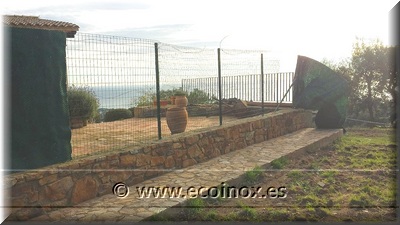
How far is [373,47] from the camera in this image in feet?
76.5

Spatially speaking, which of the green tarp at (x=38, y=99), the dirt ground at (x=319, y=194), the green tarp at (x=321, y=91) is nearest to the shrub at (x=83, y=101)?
the green tarp at (x=38, y=99)

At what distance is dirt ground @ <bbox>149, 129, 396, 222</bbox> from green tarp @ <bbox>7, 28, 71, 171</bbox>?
1.86 meters

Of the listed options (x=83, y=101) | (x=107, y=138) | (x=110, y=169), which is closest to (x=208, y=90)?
(x=83, y=101)

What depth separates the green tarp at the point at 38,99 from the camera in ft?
15.0

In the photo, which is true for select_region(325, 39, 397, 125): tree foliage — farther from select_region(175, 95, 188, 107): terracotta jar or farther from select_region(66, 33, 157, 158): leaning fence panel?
select_region(66, 33, 157, 158): leaning fence panel

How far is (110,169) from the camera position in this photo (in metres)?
5.53

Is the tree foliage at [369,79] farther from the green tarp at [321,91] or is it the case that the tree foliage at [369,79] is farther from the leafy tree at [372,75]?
the green tarp at [321,91]

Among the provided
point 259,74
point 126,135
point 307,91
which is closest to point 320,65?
point 307,91

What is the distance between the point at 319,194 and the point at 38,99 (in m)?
4.66

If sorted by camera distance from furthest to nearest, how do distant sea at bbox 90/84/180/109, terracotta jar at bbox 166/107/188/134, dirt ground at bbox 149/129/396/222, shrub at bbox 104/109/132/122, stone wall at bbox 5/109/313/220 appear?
shrub at bbox 104/109/132/122, terracotta jar at bbox 166/107/188/134, distant sea at bbox 90/84/180/109, dirt ground at bbox 149/129/396/222, stone wall at bbox 5/109/313/220

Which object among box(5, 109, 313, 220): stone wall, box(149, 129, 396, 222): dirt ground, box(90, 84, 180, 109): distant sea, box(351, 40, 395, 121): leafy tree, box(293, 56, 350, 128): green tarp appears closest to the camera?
box(5, 109, 313, 220): stone wall

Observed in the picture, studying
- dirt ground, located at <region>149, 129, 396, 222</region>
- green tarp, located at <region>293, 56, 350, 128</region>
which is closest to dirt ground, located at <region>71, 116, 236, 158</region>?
dirt ground, located at <region>149, 129, 396, 222</region>

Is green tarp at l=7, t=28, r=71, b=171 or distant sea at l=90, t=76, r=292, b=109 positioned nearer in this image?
green tarp at l=7, t=28, r=71, b=171

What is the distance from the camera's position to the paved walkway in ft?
15.2
